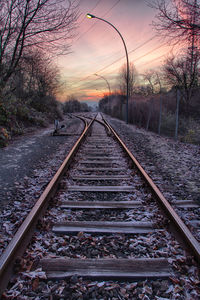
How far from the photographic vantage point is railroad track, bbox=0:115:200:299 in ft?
7.58

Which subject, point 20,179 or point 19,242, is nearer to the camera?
point 19,242

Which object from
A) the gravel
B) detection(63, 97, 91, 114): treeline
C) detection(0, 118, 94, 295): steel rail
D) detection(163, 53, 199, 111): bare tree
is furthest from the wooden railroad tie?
detection(63, 97, 91, 114): treeline

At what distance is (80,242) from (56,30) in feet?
42.7

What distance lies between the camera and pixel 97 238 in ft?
9.78

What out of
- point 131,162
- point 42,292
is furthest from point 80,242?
point 131,162

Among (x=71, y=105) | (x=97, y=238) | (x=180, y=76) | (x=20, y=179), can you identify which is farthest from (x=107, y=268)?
(x=71, y=105)

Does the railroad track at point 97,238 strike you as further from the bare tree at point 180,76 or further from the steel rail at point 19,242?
the bare tree at point 180,76

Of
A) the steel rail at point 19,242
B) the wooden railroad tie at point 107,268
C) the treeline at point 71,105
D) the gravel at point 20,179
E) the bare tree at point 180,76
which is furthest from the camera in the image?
the treeline at point 71,105

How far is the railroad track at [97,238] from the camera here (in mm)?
2311

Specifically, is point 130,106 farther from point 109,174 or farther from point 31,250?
point 31,250

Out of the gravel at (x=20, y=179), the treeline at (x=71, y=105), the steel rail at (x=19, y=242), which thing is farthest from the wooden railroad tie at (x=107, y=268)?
the treeline at (x=71, y=105)

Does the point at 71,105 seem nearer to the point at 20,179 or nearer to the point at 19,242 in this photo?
the point at 20,179

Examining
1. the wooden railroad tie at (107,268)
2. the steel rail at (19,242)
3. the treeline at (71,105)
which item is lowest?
the wooden railroad tie at (107,268)

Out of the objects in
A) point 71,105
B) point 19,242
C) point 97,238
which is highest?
point 71,105
